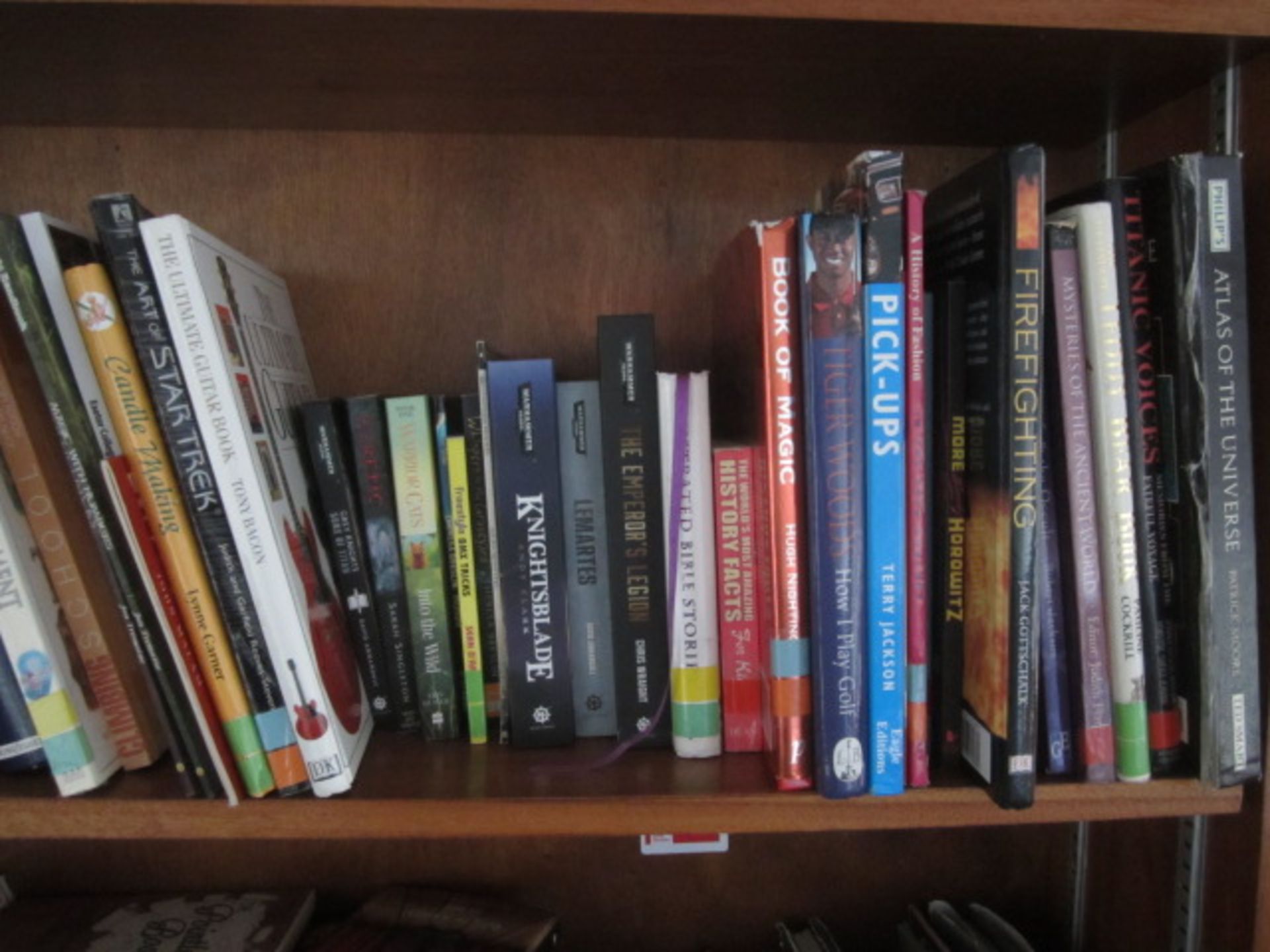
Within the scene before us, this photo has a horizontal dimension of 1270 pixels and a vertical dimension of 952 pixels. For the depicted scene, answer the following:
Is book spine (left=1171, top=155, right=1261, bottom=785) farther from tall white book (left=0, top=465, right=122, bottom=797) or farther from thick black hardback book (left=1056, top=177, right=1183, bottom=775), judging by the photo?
tall white book (left=0, top=465, right=122, bottom=797)

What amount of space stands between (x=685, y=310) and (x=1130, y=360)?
37 centimetres

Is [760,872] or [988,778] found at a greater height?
[988,778]

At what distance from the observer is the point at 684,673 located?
23.4 inches

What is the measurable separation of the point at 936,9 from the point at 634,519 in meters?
0.36

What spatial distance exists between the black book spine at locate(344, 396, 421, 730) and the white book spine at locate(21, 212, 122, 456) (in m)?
0.16

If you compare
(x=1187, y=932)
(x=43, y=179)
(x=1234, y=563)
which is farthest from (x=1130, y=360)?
(x=43, y=179)

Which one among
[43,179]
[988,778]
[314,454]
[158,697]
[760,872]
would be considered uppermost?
[43,179]

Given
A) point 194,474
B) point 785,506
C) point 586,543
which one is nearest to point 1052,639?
point 785,506

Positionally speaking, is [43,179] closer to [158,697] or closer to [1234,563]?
[158,697]

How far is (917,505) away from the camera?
533 mm

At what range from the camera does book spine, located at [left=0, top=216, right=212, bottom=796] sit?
49cm

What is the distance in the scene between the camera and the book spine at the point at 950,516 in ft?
1.78

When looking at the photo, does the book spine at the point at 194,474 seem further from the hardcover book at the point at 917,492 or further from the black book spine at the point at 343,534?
the hardcover book at the point at 917,492

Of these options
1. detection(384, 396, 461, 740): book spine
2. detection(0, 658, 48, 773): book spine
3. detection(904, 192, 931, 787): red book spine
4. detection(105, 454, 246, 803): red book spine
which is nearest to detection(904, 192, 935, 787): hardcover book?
detection(904, 192, 931, 787): red book spine
